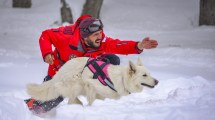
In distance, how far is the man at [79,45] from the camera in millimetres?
5266

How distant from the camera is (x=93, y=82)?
198 inches

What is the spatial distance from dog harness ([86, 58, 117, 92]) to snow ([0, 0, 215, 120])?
0.98ft

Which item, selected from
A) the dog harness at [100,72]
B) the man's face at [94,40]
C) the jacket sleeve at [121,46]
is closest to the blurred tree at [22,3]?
the jacket sleeve at [121,46]

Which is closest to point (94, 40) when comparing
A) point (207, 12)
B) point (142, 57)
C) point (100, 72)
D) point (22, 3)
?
point (100, 72)

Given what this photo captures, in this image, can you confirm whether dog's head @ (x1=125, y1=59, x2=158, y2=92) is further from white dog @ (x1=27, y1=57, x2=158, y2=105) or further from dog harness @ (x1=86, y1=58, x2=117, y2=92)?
dog harness @ (x1=86, y1=58, x2=117, y2=92)

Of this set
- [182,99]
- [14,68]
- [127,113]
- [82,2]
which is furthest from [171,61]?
[82,2]

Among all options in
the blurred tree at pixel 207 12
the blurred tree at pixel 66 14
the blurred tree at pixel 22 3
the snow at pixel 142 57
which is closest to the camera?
the snow at pixel 142 57

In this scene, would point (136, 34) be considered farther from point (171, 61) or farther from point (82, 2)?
point (171, 61)

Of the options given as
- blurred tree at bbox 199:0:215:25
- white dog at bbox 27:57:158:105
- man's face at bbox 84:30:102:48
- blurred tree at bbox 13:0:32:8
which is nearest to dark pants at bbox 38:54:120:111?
white dog at bbox 27:57:158:105

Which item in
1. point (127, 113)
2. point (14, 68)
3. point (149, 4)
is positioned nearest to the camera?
point (127, 113)

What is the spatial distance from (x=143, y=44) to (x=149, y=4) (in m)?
13.3

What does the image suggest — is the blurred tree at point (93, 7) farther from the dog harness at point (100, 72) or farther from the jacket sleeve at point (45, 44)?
the dog harness at point (100, 72)

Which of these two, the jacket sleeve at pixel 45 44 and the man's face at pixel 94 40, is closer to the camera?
the jacket sleeve at pixel 45 44

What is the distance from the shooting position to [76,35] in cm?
538
